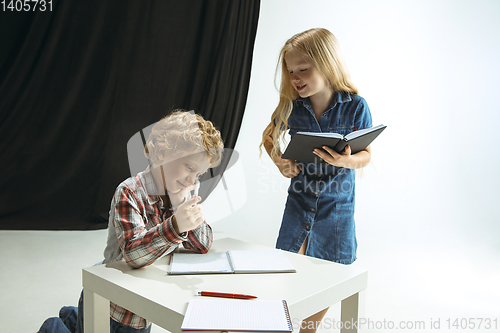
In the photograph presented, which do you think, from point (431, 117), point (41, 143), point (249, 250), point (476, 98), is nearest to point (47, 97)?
point (41, 143)

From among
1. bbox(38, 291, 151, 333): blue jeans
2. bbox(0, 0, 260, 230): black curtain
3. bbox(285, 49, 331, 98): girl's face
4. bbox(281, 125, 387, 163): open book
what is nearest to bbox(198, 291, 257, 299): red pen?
bbox(38, 291, 151, 333): blue jeans

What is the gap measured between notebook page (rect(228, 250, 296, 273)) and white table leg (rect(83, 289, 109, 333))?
289 mm

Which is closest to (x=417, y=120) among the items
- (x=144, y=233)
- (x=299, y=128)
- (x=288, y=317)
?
(x=299, y=128)

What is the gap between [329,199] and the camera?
1373 millimetres

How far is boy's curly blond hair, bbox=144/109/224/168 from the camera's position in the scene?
114 centimetres

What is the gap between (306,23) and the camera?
3561 mm

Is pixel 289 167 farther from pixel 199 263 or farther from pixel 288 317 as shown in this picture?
pixel 288 317

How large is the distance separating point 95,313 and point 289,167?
0.79m

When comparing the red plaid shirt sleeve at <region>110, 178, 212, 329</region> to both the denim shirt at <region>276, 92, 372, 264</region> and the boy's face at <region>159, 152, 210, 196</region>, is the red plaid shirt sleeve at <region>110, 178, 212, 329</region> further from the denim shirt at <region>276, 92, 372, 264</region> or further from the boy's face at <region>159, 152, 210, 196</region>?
the denim shirt at <region>276, 92, 372, 264</region>

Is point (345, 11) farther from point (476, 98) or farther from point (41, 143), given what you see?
point (41, 143)

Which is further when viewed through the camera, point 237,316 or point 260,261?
point 260,261

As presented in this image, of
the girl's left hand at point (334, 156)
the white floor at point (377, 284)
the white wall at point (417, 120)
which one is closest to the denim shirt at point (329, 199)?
the girl's left hand at point (334, 156)

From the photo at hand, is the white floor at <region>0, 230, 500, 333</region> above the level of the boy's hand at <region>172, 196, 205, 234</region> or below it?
below

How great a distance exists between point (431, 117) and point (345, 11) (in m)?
1.13
